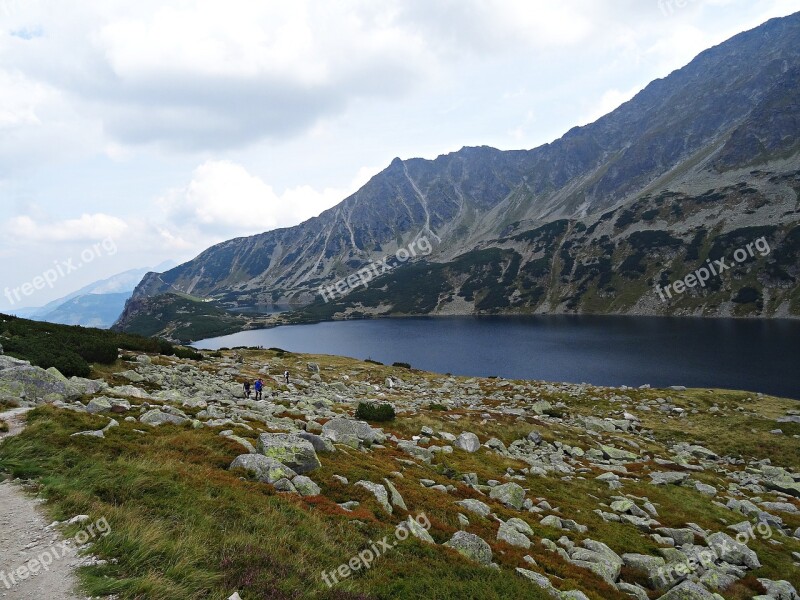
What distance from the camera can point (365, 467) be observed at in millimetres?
16422

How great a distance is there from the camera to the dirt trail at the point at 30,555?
663cm

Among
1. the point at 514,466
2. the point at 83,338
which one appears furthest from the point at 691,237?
the point at 83,338

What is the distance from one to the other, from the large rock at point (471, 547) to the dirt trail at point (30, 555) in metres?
8.53

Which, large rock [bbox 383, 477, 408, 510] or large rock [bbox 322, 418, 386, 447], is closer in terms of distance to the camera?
large rock [bbox 383, 477, 408, 510]

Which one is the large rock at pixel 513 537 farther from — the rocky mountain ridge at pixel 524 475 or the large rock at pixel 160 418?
the large rock at pixel 160 418

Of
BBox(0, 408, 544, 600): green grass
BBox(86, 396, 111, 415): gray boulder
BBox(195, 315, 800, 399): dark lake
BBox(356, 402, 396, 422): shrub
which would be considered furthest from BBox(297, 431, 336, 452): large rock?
BBox(195, 315, 800, 399): dark lake

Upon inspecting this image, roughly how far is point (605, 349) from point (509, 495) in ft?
347

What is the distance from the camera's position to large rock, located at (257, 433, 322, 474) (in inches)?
561

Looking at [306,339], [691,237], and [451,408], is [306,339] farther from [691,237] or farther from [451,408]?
[691,237]

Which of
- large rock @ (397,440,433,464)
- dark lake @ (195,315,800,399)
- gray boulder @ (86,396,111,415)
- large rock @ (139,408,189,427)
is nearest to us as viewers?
large rock @ (139,408,189,427)

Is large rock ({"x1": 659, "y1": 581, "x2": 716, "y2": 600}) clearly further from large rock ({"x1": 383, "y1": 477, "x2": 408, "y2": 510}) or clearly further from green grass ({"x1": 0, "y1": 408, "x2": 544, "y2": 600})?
large rock ({"x1": 383, "y1": 477, "x2": 408, "y2": 510})

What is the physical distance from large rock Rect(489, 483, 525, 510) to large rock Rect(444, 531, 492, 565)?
6.66 m

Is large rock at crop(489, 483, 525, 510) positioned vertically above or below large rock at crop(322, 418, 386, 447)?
below

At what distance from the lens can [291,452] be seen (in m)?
14.5
